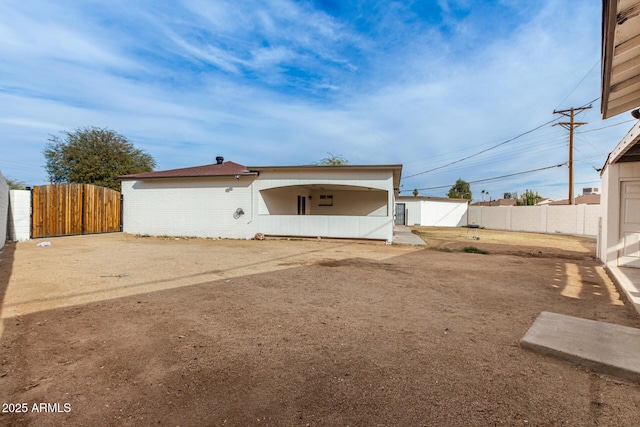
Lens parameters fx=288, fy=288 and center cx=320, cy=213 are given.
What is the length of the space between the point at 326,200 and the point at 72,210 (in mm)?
13494

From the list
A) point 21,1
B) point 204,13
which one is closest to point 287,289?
point 204,13

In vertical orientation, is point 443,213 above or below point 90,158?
below

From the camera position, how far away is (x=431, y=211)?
28516 millimetres

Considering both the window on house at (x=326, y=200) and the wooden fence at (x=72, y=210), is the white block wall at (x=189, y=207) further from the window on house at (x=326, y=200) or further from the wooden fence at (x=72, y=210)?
the window on house at (x=326, y=200)

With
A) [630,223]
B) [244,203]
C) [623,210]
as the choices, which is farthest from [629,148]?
[244,203]

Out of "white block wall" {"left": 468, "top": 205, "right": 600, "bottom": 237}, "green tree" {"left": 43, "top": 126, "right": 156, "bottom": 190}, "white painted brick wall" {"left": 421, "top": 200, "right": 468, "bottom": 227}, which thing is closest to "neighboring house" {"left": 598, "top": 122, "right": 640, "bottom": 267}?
"white block wall" {"left": 468, "top": 205, "right": 600, "bottom": 237}

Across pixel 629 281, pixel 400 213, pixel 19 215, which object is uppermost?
pixel 400 213

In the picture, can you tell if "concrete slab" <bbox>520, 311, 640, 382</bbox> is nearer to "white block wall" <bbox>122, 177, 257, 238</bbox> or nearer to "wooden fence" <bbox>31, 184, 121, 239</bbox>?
"white block wall" <bbox>122, 177, 257, 238</bbox>

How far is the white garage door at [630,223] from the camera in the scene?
6512 millimetres

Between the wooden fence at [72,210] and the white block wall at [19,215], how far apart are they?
155mm

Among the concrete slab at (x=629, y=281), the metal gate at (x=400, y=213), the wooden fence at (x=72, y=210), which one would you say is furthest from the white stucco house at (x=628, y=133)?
the metal gate at (x=400, y=213)

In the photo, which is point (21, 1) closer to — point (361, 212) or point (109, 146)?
point (361, 212)

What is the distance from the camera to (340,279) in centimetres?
580

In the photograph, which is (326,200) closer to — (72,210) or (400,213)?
(400,213)
